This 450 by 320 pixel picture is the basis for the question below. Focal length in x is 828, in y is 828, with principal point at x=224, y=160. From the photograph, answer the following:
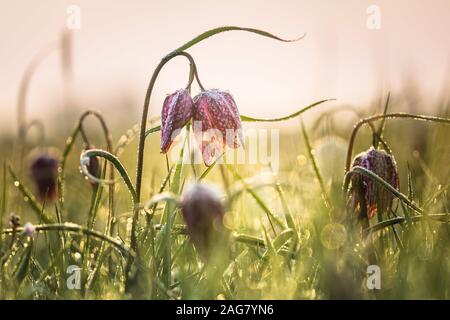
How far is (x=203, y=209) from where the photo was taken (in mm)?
1487

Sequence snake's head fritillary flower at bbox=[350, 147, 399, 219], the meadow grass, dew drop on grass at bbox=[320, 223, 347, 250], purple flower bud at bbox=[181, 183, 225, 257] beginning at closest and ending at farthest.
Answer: purple flower bud at bbox=[181, 183, 225, 257] → the meadow grass → dew drop on grass at bbox=[320, 223, 347, 250] → snake's head fritillary flower at bbox=[350, 147, 399, 219]

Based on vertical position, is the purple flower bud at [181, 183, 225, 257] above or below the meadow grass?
above

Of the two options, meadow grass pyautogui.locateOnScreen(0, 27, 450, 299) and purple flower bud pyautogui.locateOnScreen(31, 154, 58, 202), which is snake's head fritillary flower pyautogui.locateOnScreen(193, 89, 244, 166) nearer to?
meadow grass pyautogui.locateOnScreen(0, 27, 450, 299)

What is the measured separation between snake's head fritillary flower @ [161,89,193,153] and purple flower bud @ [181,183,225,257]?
440mm

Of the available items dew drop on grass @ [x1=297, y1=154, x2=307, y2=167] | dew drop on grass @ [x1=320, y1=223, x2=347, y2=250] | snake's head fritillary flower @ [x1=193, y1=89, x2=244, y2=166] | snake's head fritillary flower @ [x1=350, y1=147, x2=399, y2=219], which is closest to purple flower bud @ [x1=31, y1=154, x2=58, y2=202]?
dew drop on grass @ [x1=297, y1=154, x2=307, y2=167]

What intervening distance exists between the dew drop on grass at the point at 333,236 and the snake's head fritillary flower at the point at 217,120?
30 centimetres

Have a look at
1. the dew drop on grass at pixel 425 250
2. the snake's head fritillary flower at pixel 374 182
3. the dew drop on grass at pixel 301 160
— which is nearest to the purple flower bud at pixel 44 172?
the dew drop on grass at pixel 301 160

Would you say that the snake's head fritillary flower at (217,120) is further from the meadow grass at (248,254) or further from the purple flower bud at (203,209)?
the purple flower bud at (203,209)

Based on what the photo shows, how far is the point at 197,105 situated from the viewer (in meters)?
1.96

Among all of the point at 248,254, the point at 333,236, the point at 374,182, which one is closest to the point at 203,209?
the point at 333,236

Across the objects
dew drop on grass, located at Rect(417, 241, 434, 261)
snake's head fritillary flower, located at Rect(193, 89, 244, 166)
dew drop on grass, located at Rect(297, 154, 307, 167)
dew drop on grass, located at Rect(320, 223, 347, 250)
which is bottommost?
dew drop on grass, located at Rect(417, 241, 434, 261)

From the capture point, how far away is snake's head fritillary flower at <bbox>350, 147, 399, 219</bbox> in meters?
2.07

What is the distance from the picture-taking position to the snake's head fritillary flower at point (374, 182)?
207cm
